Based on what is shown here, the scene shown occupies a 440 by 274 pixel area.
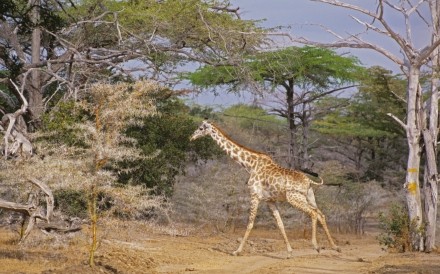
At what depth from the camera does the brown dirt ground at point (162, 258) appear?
12266 mm

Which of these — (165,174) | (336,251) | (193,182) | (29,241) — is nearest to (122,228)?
(29,241)

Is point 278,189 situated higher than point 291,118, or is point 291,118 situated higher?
point 291,118

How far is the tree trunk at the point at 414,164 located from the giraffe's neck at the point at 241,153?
2964 mm

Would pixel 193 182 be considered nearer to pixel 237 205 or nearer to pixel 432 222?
pixel 237 205

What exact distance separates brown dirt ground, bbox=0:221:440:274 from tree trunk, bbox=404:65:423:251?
0.68 metres

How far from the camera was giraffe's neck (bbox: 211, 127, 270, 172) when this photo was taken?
55.2ft

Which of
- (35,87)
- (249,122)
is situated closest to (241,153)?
(35,87)

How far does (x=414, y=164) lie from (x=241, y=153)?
3609mm

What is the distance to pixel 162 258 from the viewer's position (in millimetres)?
14500

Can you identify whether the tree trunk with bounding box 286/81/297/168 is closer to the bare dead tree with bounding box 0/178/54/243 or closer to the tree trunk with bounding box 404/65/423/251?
the tree trunk with bounding box 404/65/423/251

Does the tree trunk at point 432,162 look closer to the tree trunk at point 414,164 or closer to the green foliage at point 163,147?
the tree trunk at point 414,164

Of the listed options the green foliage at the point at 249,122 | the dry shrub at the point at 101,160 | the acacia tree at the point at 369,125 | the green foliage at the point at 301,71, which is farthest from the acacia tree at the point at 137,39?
the green foliage at the point at 249,122

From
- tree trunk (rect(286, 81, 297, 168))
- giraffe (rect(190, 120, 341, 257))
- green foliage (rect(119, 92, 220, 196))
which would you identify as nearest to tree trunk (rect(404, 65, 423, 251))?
giraffe (rect(190, 120, 341, 257))

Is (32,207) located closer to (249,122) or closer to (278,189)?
(278,189)
